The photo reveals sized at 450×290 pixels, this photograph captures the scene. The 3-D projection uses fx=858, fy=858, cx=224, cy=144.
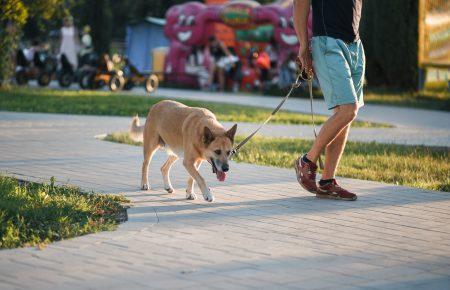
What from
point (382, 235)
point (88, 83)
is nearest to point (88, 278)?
point (382, 235)

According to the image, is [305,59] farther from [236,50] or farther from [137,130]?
[236,50]

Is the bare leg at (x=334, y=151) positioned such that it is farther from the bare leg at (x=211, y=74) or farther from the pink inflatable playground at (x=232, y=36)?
the bare leg at (x=211, y=74)

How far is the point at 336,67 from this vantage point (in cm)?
718

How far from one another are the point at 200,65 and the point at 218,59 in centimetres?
194

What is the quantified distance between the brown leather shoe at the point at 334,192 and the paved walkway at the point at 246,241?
0.11 m

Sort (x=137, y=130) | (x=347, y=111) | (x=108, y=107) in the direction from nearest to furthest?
(x=347, y=111) < (x=137, y=130) < (x=108, y=107)

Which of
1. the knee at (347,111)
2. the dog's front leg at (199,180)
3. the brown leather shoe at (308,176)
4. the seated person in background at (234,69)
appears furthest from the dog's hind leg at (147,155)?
the seated person in background at (234,69)

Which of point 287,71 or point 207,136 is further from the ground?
point 287,71

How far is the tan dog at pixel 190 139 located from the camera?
7.14m

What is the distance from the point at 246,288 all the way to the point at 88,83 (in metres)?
21.5

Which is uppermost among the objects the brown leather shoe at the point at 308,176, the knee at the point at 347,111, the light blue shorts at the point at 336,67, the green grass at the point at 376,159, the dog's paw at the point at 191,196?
the light blue shorts at the point at 336,67

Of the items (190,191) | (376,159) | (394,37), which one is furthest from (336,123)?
(394,37)

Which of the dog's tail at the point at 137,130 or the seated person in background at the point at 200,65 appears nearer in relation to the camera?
the dog's tail at the point at 137,130

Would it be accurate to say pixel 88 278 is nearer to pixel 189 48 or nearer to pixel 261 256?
pixel 261 256
